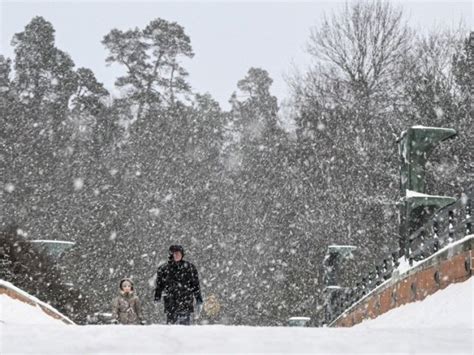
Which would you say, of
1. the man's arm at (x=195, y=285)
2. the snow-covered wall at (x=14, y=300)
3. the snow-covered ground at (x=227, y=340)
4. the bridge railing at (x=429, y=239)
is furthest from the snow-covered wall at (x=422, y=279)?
the snow-covered wall at (x=14, y=300)

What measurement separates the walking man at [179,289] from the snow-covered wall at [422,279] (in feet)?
12.1

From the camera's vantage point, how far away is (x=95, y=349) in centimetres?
679

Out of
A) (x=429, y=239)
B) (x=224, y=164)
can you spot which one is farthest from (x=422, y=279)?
(x=224, y=164)

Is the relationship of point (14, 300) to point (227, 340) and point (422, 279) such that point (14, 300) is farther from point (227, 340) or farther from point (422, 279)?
point (227, 340)

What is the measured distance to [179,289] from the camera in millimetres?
12266

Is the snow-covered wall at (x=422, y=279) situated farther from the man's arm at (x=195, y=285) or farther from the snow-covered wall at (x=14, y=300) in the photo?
the snow-covered wall at (x=14, y=300)

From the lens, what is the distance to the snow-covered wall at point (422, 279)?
13.0 metres

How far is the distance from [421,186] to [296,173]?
2036cm

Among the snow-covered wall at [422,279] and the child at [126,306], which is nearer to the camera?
the snow-covered wall at [422,279]

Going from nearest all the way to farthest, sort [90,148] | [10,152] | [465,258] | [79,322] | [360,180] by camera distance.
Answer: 1. [465,258]
2. [79,322]
3. [360,180]
4. [10,152]
5. [90,148]

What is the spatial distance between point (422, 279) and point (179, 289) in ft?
15.7

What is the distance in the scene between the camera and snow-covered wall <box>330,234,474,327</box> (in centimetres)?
1298

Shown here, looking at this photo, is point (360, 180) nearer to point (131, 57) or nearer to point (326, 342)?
point (326, 342)

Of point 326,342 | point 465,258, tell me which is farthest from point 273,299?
point 326,342
